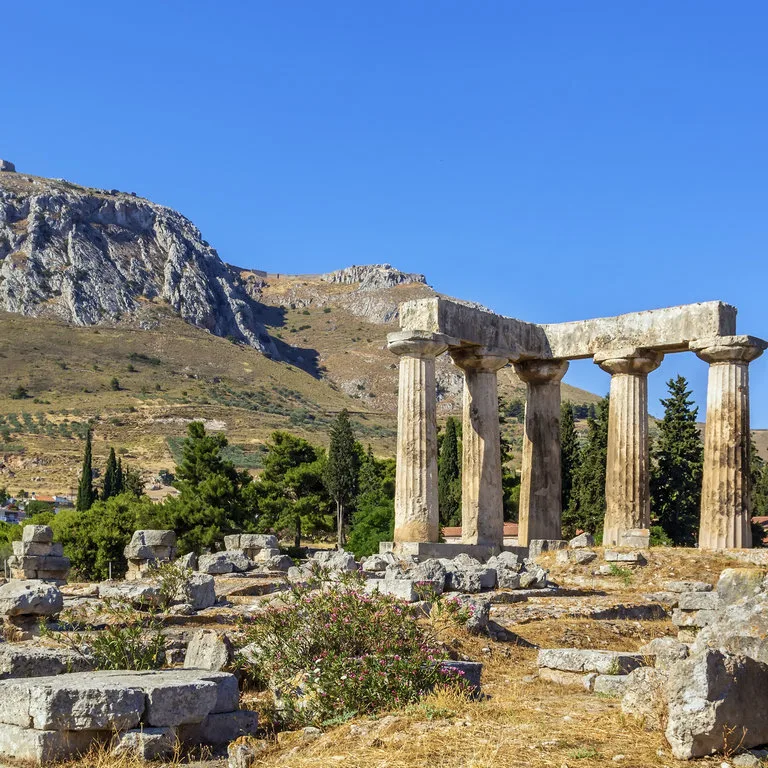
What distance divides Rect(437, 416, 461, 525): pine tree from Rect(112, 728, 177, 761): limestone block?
49.2 m

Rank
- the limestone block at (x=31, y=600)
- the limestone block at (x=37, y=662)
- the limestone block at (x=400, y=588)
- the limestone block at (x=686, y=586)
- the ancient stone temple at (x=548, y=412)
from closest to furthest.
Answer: the limestone block at (x=37, y=662) → the limestone block at (x=31, y=600) → the limestone block at (x=400, y=588) → the limestone block at (x=686, y=586) → the ancient stone temple at (x=548, y=412)

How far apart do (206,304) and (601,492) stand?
141 meters

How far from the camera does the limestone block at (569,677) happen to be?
11.1 meters

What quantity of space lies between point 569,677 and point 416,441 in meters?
13.1

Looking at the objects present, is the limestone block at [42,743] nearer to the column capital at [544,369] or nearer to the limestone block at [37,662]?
the limestone block at [37,662]

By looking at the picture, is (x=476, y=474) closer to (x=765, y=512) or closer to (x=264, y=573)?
(x=264, y=573)

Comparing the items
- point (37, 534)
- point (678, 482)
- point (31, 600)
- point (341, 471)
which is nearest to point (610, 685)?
point (31, 600)

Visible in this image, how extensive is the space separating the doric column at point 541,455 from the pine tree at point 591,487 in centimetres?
2059

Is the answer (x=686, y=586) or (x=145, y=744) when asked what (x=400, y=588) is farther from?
(x=145, y=744)

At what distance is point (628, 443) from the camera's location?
88.7ft

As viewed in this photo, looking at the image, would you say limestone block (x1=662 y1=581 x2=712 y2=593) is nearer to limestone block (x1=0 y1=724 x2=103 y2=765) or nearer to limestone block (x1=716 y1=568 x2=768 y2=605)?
limestone block (x1=716 y1=568 x2=768 y2=605)

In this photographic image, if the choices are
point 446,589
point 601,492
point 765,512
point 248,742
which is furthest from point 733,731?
point 765,512

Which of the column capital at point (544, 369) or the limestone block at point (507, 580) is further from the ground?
the column capital at point (544, 369)

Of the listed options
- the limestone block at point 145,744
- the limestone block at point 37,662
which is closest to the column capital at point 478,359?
the limestone block at point 37,662
